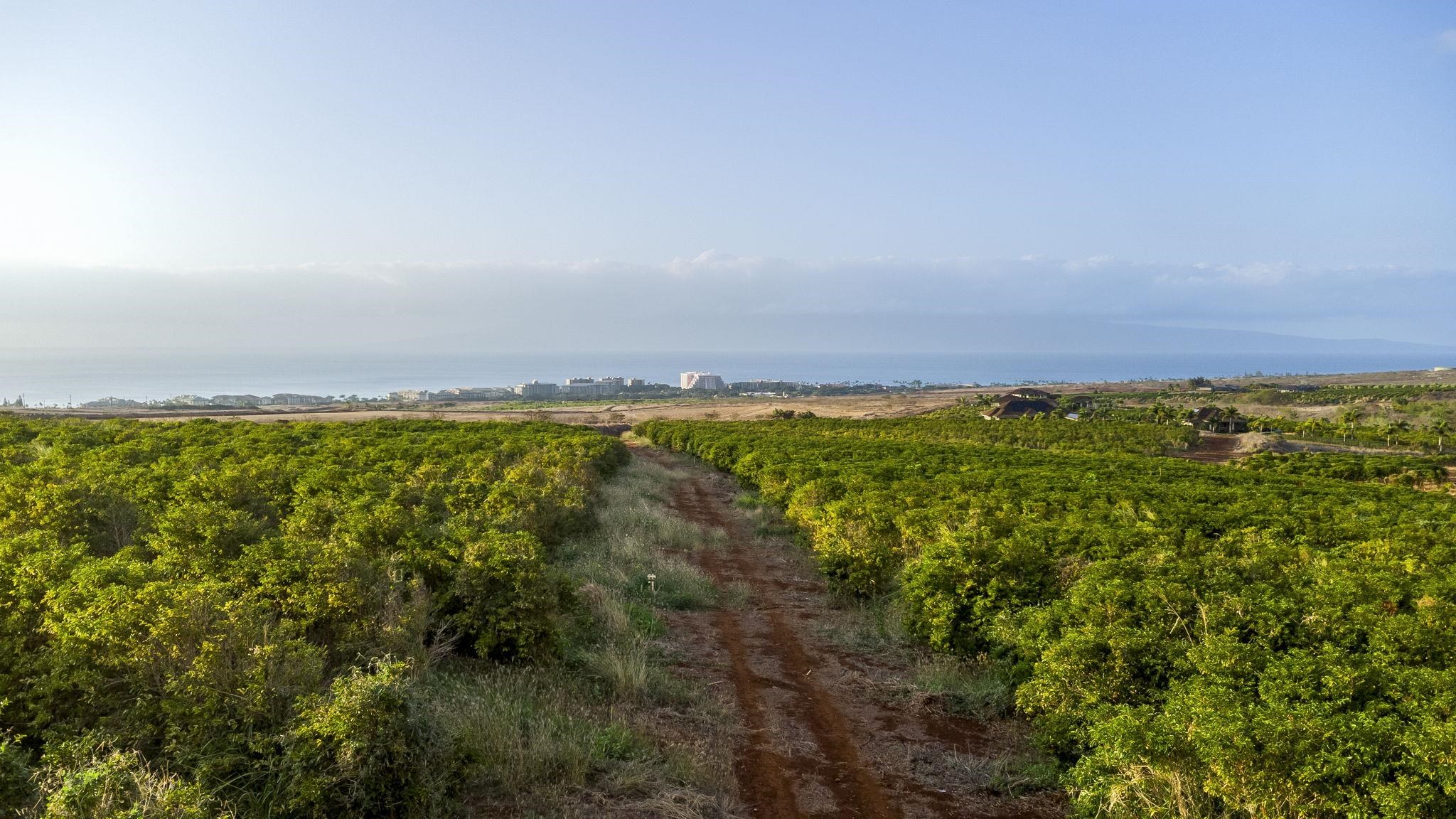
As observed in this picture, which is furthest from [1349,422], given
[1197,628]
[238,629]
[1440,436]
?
[238,629]

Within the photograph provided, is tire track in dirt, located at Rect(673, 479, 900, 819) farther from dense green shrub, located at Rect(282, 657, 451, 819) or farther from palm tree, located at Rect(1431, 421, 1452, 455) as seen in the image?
palm tree, located at Rect(1431, 421, 1452, 455)

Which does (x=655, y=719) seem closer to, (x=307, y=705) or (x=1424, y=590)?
(x=307, y=705)

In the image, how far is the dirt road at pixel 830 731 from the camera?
7.01 meters

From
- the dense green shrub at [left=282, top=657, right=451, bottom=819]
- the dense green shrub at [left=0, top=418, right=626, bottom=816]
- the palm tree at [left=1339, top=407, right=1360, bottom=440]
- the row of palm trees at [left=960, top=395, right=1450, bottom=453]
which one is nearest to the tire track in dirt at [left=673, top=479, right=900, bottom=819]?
the dense green shrub at [left=0, top=418, right=626, bottom=816]

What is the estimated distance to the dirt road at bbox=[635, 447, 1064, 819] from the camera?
7.01m

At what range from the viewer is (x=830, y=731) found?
8570 mm

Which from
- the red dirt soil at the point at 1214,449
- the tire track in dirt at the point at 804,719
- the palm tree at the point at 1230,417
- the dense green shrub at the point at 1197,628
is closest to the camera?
the dense green shrub at the point at 1197,628

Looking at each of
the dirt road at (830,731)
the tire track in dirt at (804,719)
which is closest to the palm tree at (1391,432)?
the tire track in dirt at (804,719)

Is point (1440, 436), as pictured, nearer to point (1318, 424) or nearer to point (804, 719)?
point (1318, 424)

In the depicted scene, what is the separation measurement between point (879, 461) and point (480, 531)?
18393 millimetres

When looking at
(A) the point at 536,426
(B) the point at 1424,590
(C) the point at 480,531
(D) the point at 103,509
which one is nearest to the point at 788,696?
(C) the point at 480,531

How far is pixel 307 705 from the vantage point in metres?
5.46

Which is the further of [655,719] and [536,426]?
[536,426]

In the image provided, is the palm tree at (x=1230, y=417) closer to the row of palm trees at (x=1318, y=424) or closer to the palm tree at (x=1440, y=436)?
the row of palm trees at (x=1318, y=424)
